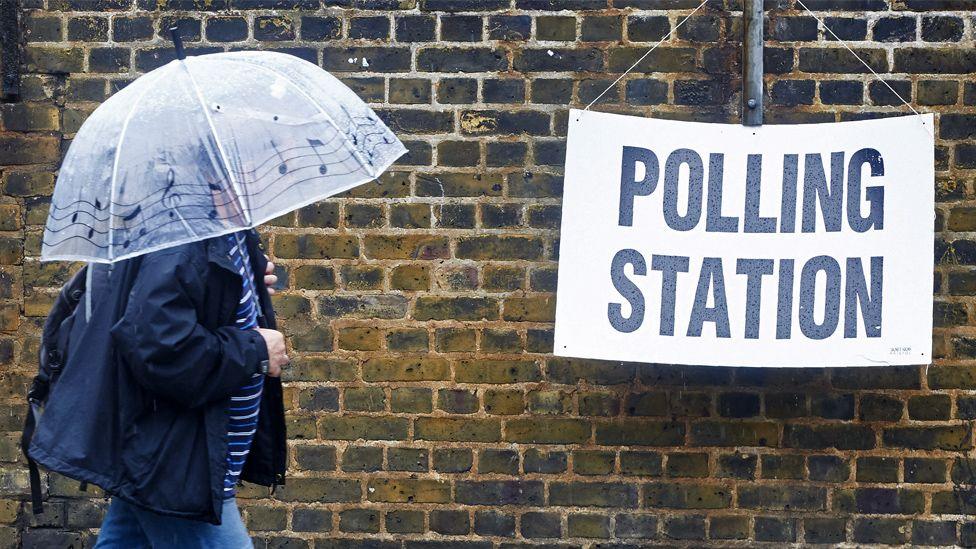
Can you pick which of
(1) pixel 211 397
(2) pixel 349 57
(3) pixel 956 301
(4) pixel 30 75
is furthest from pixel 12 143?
(3) pixel 956 301

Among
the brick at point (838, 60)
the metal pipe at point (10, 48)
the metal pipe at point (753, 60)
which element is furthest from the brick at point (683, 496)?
the metal pipe at point (10, 48)

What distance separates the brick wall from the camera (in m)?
3.63

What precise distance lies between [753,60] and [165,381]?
2080 millimetres

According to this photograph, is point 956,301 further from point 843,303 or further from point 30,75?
point 30,75

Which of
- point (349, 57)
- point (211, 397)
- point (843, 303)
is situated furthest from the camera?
point (349, 57)

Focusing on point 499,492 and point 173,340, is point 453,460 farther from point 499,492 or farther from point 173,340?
point 173,340

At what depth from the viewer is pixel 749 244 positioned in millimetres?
3471

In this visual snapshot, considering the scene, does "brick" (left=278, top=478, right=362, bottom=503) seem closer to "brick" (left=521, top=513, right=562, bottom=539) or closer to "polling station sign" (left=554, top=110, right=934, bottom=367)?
"brick" (left=521, top=513, right=562, bottom=539)

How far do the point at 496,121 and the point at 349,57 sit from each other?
53cm

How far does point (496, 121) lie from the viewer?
12.0 ft

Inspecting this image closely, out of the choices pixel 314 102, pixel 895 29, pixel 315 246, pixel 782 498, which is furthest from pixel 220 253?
pixel 895 29

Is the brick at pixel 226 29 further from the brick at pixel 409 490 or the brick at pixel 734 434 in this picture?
the brick at pixel 734 434

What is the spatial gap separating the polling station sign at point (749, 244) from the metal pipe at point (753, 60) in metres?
0.10

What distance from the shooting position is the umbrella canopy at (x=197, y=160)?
2416 mm
